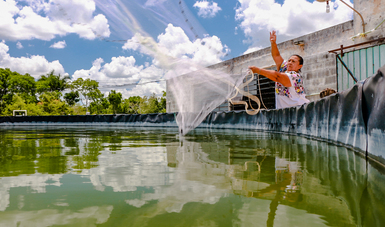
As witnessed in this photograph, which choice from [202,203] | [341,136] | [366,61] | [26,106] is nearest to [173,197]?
[202,203]

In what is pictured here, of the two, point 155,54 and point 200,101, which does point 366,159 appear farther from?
point 155,54

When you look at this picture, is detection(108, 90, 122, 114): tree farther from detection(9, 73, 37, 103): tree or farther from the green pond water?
the green pond water

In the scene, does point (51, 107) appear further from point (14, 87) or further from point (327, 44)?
point (327, 44)

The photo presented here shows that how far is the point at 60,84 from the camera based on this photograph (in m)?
62.0

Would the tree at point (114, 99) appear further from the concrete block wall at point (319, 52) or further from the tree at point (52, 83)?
the concrete block wall at point (319, 52)

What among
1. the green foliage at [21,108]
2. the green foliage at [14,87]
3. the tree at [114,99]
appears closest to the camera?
the green foliage at [21,108]

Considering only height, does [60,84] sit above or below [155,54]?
above

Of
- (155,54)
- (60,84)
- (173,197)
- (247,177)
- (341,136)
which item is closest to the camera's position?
(173,197)

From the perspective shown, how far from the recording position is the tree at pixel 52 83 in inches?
2393

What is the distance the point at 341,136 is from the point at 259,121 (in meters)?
5.84

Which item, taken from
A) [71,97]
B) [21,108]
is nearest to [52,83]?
[71,97]

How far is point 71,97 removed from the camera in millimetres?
63469

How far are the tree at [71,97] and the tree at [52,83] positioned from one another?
1880 millimetres

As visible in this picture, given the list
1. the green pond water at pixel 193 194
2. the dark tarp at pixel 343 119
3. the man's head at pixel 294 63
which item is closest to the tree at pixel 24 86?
the dark tarp at pixel 343 119
